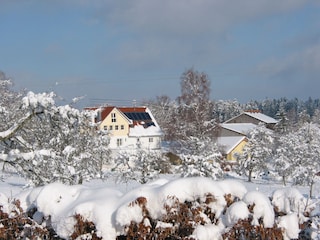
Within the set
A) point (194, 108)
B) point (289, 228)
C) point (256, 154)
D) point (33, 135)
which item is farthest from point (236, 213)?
point (256, 154)

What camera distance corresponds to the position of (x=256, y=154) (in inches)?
1286

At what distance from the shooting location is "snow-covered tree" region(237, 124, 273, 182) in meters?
32.8

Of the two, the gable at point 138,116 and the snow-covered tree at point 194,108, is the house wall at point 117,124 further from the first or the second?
the snow-covered tree at point 194,108

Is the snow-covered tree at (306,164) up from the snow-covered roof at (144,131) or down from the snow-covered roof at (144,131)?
down

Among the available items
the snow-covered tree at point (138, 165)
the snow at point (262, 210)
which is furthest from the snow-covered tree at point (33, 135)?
the snow-covered tree at point (138, 165)

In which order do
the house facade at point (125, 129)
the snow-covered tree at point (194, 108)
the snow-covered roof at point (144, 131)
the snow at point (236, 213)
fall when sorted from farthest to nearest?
the snow-covered roof at point (144, 131) → the house facade at point (125, 129) → the snow-covered tree at point (194, 108) → the snow at point (236, 213)

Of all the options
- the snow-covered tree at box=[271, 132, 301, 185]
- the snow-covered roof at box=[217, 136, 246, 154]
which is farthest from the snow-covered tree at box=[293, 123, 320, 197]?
the snow-covered roof at box=[217, 136, 246, 154]

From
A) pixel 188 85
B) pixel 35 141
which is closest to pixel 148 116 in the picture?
pixel 188 85

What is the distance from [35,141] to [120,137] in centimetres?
3377

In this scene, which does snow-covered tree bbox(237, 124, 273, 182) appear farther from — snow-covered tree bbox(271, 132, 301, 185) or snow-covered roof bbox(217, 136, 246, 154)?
snow-covered roof bbox(217, 136, 246, 154)

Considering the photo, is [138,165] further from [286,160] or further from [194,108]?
[286,160]

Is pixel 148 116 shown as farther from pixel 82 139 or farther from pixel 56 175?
pixel 56 175

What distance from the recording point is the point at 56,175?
365 inches

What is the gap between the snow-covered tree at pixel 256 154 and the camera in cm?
3281
